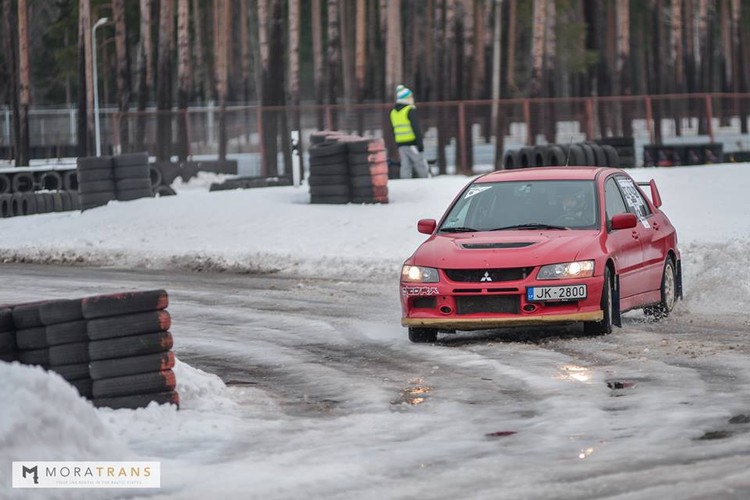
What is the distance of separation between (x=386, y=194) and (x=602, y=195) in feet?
40.2

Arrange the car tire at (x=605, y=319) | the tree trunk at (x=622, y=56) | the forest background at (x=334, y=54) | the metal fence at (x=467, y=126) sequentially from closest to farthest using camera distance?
the car tire at (x=605, y=319), the metal fence at (x=467, y=126), the forest background at (x=334, y=54), the tree trunk at (x=622, y=56)

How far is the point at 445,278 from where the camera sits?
12383mm

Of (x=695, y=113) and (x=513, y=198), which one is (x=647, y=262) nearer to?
(x=513, y=198)

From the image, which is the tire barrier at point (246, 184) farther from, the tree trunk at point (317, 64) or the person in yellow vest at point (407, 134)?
the tree trunk at point (317, 64)

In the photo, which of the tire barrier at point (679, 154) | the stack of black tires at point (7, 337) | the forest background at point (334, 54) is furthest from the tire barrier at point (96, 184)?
the stack of black tires at point (7, 337)

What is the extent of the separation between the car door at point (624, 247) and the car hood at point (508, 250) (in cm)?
25

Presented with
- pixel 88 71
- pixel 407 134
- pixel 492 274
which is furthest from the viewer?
pixel 88 71

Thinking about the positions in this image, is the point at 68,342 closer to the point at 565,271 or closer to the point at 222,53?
the point at 565,271

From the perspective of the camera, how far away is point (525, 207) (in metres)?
13.3

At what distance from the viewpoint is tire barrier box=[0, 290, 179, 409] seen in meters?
9.34

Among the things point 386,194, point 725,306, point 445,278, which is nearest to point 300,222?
point 386,194

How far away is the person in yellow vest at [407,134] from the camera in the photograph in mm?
28094
